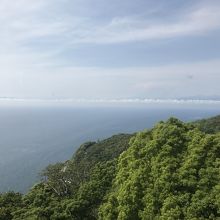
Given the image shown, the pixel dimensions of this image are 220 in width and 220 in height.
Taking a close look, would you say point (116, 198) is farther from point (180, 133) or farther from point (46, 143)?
point (46, 143)

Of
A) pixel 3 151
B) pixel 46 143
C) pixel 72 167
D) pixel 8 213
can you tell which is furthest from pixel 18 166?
pixel 8 213

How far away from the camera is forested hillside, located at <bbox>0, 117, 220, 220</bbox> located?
22734mm

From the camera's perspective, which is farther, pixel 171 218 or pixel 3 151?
pixel 3 151

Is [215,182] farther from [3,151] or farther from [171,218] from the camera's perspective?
[3,151]

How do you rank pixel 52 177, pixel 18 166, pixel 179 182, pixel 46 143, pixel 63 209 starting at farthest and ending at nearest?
pixel 46 143 → pixel 18 166 → pixel 52 177 → pixel 63 209 → pixel 179 182

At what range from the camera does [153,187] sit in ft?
81.4

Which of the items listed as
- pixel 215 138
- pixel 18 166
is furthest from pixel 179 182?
pixel 18 166

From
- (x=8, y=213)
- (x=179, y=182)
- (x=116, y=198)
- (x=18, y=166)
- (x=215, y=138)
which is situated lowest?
(x=18, y=166)

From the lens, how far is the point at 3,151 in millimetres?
159125

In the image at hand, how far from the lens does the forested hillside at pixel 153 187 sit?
22734 mm

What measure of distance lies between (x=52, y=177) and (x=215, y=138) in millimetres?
19062

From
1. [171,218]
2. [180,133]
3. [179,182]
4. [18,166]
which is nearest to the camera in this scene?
[171,218]

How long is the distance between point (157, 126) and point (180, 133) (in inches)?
85.7

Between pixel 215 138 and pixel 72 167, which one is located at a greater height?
pixel 215 138
